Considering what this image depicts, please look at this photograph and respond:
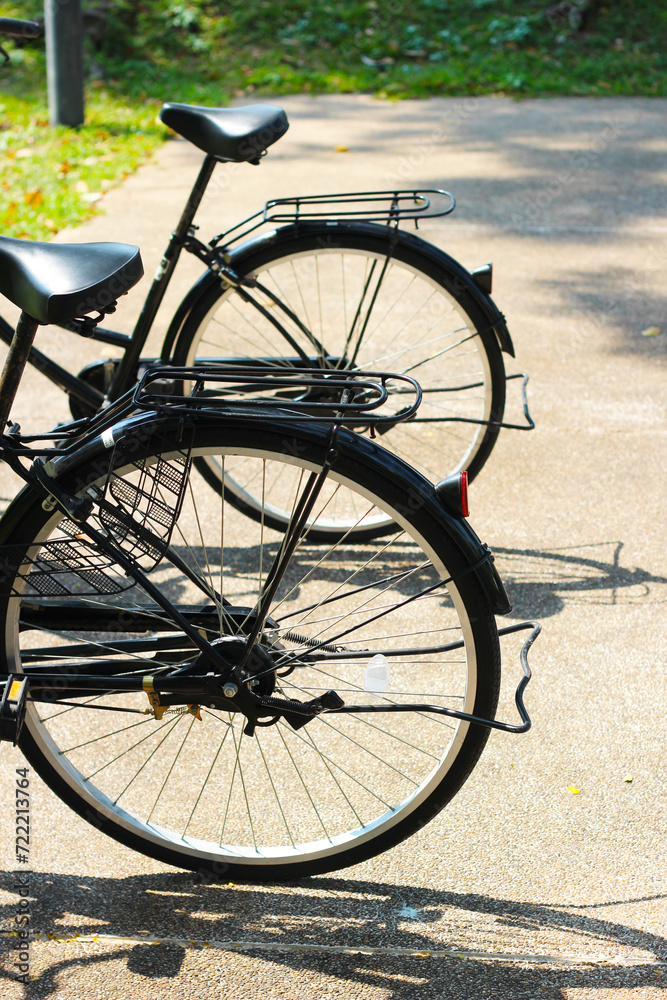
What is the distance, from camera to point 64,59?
6922mm

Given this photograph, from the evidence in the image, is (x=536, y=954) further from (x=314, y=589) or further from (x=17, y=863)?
(x=314, y=589)

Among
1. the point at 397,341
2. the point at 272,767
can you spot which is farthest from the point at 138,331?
the point at 397,341

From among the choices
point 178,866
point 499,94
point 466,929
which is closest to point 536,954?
point 466,929

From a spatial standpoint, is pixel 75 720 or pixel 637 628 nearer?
pixel 75 720

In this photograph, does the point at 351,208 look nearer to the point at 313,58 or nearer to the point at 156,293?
the point at 156,293

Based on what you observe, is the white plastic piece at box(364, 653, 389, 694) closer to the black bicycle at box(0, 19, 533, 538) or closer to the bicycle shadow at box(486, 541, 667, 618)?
the black bicycle at box(0, 19, 533, 538)

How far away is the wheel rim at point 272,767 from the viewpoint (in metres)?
2.05

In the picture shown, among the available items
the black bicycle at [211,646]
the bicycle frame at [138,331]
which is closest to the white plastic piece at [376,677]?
the black bicycle at [211,646]

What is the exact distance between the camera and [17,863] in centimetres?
213

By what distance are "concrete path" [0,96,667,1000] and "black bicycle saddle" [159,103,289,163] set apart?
1.43m

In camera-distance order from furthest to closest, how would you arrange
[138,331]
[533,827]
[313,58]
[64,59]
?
1. [313,58]
2. [64,59]
3. [138,331]
4. [533,827]

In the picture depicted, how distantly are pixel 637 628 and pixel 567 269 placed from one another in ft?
9.22

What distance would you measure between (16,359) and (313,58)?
323 inches

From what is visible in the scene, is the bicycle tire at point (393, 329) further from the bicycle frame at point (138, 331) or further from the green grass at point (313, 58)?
the green grass at point (313, 58)
